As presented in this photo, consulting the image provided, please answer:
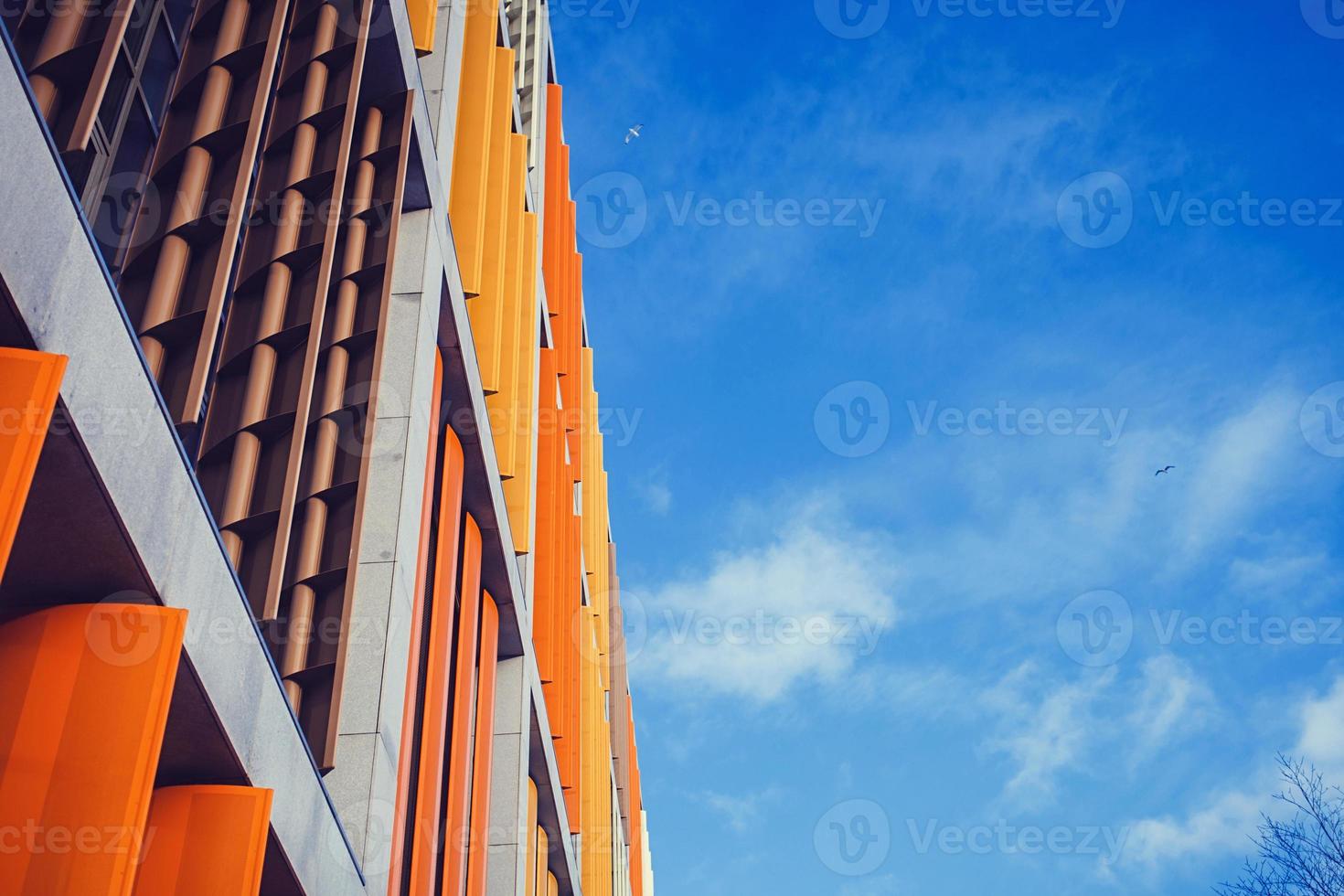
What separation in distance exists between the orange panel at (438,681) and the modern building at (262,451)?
0.06m

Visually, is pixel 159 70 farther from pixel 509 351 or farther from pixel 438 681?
pixel 509 351

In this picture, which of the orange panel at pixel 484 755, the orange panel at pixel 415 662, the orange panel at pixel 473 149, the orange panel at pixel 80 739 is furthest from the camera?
the orange panel at pixel 473 149

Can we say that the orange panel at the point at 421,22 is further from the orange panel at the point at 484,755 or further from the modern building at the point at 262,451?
the orange panel at the point at 484,755

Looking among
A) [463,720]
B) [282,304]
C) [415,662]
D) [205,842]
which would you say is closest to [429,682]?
[415,662]

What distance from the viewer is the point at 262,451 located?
10.2 meters

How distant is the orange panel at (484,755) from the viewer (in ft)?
52.5

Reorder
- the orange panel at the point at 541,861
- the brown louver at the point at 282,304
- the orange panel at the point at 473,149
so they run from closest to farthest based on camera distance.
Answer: the brown louver at the point at 282,304, the orange panel at the point at 473,149, the orange panel at the point at 541,861

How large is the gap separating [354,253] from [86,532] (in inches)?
270

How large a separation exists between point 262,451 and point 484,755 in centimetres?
860

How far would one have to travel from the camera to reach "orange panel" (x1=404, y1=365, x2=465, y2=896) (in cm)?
1302

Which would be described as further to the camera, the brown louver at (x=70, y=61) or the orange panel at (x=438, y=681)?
the orange panel at (x=438, y=681)

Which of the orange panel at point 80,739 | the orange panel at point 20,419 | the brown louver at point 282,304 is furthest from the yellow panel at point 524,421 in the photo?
the orange panel at point 20,419

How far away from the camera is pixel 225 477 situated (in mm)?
9906

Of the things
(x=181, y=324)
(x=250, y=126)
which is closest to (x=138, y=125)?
(x=250, y=126)
